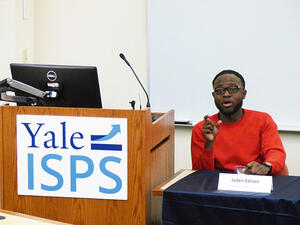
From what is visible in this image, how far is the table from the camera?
2125 millimetres

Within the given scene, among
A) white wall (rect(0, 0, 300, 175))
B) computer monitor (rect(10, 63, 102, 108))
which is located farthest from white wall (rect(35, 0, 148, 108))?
computer monitor (rect(10, 63, 102, 108))

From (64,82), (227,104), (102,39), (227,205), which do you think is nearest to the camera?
(227,205)

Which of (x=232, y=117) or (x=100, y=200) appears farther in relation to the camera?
(x=232, y=117)

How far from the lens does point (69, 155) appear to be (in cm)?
237

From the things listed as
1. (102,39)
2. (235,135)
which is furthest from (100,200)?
(102,39)

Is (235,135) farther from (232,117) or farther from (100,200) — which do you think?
(100,200)

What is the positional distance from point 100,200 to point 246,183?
63 centimetres

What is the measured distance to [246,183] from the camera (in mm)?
2254

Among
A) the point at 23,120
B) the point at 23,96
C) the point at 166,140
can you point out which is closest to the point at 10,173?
the point at 23,120

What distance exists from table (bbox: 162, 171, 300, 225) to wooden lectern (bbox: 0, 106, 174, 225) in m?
0.13

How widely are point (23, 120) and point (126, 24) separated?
2.02 m

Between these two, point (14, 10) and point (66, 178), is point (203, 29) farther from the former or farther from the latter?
point (66, 178)

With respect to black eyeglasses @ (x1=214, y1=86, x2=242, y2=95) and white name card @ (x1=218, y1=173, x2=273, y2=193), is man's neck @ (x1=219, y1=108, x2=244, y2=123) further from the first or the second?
white name card @ (x1=218, y1=173, x2=273, y2=193)

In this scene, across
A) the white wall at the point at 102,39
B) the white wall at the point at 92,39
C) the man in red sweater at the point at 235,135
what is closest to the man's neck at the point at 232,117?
the man in red sweater at the point at 235,135
